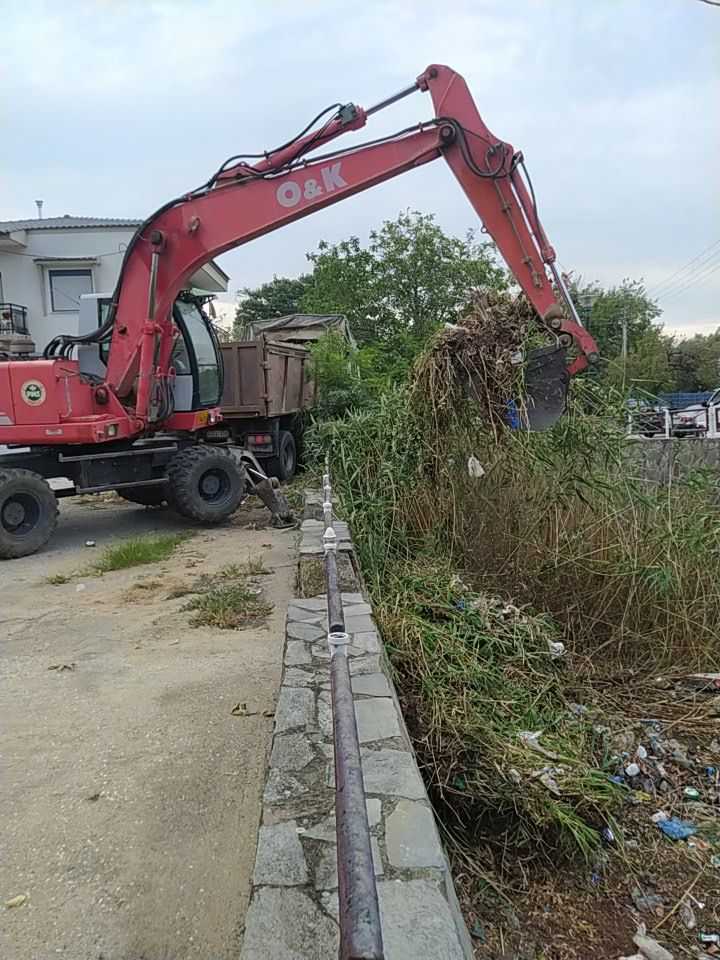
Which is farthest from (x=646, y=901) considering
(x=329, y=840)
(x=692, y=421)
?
(x=692, y=421)

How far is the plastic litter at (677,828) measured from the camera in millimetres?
3030

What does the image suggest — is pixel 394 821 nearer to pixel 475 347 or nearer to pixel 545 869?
pixel 545 869

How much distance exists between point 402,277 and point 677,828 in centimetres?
2149

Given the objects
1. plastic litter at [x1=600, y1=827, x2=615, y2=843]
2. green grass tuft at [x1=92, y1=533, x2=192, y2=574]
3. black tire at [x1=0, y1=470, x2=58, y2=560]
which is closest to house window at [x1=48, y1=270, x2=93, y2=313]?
black tire at [x1=0, y1=470, x2=58, y2=560]

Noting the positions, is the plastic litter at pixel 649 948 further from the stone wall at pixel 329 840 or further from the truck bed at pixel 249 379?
the truck bed at pixel 249 379

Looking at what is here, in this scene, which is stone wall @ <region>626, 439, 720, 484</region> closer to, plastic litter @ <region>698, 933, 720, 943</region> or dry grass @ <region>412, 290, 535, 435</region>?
dry grass @ <region>412, 290, 535, 435</region>

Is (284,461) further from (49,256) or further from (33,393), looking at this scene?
(49,256)

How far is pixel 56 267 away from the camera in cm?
1744

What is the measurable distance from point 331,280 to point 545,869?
22.7 m

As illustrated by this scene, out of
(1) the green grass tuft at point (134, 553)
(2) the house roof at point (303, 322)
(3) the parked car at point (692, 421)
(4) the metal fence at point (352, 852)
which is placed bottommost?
(1) the green grass tuft at point (134, 553)

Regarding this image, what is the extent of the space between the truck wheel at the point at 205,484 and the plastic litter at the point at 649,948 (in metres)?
5.57

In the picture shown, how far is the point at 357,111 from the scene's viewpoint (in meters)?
6.01

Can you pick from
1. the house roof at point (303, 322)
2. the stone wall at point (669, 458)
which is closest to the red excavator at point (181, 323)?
the stone wall at point (669, 458)

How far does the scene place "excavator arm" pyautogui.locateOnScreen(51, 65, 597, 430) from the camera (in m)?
5.61
